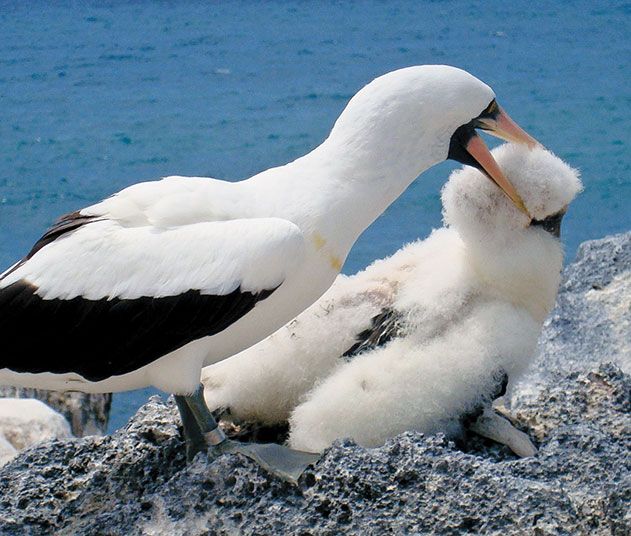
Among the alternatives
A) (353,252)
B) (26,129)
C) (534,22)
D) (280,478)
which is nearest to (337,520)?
(280,478)

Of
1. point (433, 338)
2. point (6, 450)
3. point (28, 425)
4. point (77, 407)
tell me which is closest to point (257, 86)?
point (77, 407)

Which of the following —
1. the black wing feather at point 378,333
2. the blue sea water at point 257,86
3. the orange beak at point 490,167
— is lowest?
the blue sea water at point 257,86

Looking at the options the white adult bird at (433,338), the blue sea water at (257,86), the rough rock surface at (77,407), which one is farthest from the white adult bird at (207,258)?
the blue sea water at (257,86)

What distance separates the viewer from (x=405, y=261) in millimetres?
3320

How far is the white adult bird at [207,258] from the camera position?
2709 millimetres

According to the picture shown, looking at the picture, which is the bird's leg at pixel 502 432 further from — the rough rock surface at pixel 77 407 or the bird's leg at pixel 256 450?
the rough rock surface at pixel 77 407

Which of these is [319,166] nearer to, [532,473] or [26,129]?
[532,473]

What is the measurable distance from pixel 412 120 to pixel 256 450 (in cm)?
85

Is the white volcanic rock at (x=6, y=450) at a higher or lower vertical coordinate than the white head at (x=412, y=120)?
lower

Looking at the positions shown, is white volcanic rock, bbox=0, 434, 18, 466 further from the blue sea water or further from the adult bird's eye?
the blue sea water

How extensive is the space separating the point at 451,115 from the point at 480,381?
63cm

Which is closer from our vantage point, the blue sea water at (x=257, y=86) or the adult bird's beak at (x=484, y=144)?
the adult bird's beak at (x=484, y=144)

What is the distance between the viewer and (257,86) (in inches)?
469

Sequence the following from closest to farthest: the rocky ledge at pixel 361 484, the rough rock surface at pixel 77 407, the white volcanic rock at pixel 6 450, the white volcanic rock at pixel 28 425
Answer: the rocky ledge at pixel 361 484 < the white volcanic rock at pixel 6 450 < the white volcanic rock at pixel 28 425 < the rough rock surface at pixel 77 407
